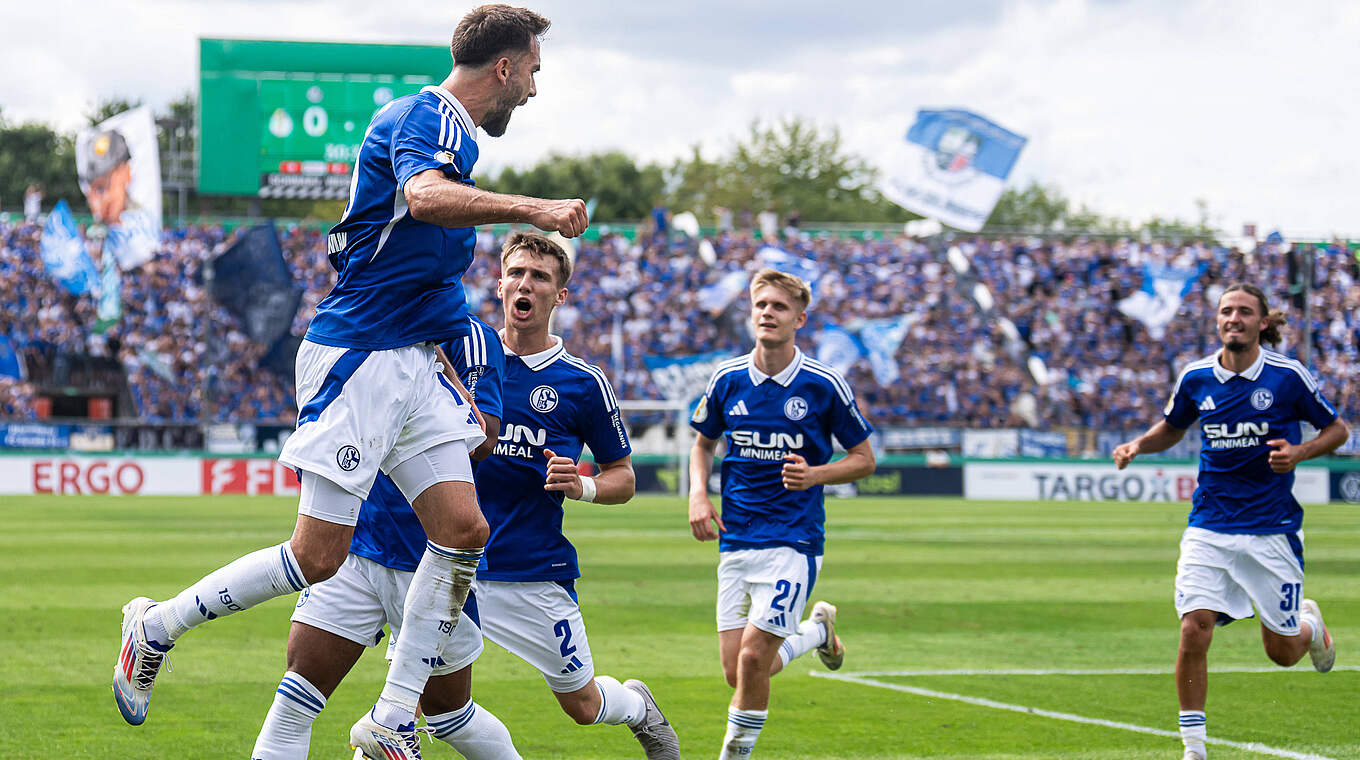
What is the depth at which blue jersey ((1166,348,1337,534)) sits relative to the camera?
738cm

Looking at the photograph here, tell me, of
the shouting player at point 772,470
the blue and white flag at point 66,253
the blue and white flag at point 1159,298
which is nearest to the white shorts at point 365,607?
the shouting player at point 772,470

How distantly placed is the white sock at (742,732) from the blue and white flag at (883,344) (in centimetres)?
2834

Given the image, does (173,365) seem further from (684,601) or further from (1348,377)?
(1348,377)

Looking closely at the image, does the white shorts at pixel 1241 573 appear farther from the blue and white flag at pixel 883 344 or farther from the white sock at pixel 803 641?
the blue and white flag at pixel 883 344

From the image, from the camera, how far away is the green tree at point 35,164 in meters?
74.2

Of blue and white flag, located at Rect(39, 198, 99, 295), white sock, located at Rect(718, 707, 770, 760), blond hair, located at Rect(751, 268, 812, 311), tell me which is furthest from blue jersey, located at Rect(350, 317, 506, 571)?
blue and white flag, located at Rect(39, 198, 99, 295)

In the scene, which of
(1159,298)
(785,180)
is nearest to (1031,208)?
(785,180)

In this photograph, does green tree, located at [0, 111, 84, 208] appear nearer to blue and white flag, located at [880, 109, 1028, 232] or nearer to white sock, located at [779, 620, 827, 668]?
blue and white flag, located at [880, 109, 1028, 232]

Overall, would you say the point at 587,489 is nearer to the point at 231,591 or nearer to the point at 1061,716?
the point at 231,591

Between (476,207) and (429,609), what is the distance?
51.5 inches

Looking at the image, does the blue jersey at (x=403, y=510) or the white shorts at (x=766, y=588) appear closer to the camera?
the blue jersey at (x=403, y=510)

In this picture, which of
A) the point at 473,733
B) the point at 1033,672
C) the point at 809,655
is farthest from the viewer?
the point at 809,655

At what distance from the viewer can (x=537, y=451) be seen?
563cm

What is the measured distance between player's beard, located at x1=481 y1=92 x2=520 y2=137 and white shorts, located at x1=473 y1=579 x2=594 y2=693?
6.14 ft
